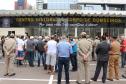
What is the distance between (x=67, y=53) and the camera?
1535 cm

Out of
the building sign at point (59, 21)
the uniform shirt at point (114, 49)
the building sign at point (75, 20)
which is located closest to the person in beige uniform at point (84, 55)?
the uniform shirt at point (114, 49)

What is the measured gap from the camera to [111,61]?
1688 cm

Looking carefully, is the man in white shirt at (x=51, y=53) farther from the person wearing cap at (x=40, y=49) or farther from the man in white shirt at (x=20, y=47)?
the man in white shirt at (x=20, y=47)

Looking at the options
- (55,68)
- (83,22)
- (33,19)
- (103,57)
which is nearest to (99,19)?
(83,22)

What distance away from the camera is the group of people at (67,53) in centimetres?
1551

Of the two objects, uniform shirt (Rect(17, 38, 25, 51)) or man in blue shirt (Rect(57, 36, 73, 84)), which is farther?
uniform shirt (Rect(17, 38, 25, 51))

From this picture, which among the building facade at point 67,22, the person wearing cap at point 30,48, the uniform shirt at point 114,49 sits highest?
the building facade at point 67,22

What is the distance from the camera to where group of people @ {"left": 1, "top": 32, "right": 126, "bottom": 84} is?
1551cm

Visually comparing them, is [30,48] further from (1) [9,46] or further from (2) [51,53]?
(1) [9,46]

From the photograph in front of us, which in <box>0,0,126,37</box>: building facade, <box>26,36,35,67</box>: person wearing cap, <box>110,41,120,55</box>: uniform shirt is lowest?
<box>26,36,35,67</box>: person wearing cap

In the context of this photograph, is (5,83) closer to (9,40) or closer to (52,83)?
(52,83)

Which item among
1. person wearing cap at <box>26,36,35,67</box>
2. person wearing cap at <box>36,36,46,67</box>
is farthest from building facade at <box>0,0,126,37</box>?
person wearing cap at <box>36,36,46,67</box>

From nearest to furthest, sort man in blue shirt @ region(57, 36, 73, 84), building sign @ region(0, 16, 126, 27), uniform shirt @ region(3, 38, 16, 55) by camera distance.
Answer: man in blue shirt @ region(57, 36, 73, 84) < uniform shirt @ region(3, 38, 16, 55) < building sign @ region(0, 16, 126, 27)

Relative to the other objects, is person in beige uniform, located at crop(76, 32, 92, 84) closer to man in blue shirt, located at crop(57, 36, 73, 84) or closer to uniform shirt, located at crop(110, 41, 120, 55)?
man in blue shirt, located at crop(57, 36, 73, 84)
